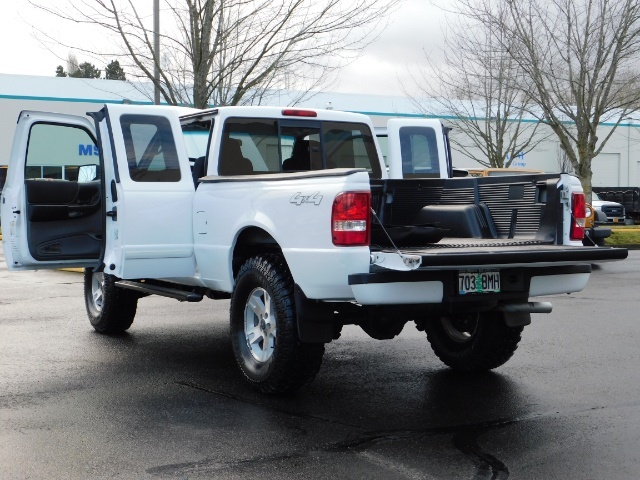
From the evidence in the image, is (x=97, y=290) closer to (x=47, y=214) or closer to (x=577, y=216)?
(x=47, y=214)

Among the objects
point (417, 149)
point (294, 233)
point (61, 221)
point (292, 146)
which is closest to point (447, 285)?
point (294, 233)

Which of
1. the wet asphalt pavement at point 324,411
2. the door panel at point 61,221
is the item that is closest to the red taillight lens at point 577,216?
the wet asphalt pavement at point 324,411

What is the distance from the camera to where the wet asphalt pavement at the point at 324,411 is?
479cm

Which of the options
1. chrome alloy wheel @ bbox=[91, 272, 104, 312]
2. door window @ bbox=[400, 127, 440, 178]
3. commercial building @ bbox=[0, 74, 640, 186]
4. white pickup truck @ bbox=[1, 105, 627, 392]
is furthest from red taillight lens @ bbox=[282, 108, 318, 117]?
commercial building @ bbox=[0, 74, 640, 186]

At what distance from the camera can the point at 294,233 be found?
6.05 m

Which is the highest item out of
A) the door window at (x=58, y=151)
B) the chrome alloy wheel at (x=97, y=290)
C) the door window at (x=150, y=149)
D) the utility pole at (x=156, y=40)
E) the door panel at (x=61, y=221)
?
the utility pole at (x=156, y=40)

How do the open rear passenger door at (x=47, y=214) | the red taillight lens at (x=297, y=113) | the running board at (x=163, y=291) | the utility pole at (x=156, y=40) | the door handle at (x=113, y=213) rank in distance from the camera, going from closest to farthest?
1. the door handle at (x=113, y=213)
2. the running board at (x=163, y=291)
3. the red taillight lens at (x=297, y=113)
4. the open rear passenger door at (x=47, y=214)
5. the utility pole at (x=156, y=40)

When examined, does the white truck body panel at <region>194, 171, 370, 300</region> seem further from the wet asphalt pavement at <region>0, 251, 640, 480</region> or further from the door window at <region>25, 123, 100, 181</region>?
the door window at <region>25, 123, 100, 181</region>

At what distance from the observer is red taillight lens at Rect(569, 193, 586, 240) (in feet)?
21.2

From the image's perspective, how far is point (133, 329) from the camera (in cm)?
953

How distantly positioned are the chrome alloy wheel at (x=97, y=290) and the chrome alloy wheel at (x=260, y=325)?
9.37ft

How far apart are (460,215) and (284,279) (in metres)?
1.57

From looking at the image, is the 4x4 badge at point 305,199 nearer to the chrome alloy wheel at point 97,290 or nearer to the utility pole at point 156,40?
the chrome alloy wheel at point 97,290

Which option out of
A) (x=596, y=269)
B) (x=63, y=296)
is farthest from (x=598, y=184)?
(x=63, y=296)
